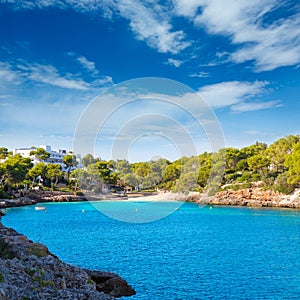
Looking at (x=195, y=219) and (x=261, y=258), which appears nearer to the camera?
(x=261, y=258)

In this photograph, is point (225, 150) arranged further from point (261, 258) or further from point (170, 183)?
point (261, 258)

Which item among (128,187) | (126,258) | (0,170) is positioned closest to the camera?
(126,258)

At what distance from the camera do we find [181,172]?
89562mm

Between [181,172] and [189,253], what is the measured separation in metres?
63.4

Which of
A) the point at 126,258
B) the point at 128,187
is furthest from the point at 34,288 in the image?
the point at 128,187

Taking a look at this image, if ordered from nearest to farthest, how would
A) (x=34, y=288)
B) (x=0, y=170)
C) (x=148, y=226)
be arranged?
(x=34, y=288) → (x=148, y=226) → (x=0, y=170)

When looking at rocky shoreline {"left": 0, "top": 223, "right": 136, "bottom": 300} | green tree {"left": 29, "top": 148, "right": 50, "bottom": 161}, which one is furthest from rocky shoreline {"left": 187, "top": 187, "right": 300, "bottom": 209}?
rocky shoreline {"left": 0, "top": 223, "right": 136, "bottom": 300}

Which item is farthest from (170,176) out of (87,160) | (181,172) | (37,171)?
(37,171)

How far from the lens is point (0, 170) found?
2665 inches

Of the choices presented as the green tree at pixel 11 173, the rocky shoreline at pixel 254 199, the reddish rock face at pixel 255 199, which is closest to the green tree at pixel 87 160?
the green tree at pixel 11 173

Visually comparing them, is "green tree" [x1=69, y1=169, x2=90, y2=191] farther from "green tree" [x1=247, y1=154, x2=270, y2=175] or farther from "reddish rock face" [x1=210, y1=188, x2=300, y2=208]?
"green tree" [x1=247, y1=154, x2=270, y2=175]

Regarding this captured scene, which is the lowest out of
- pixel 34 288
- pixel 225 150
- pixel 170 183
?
pixel 34 288

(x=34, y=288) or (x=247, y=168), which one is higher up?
(x=247, y=168)

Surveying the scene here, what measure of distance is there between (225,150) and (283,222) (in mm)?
40209
